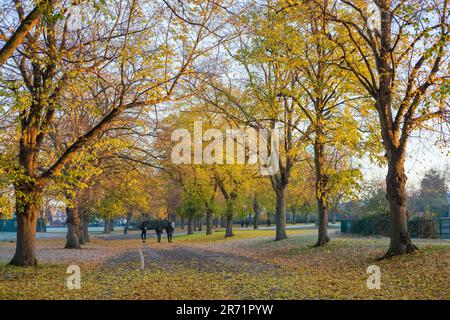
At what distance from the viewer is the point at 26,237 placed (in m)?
16.3

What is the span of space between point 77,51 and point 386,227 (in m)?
23.2

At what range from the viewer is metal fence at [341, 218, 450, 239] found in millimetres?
26000

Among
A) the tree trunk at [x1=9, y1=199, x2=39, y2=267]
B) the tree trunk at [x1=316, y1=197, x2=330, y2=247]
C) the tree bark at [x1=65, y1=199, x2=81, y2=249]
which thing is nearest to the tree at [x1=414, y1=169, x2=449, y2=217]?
the tree trunk at [x1=316, y1=197, x2=330, y2=247]

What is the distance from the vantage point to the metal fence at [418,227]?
85.3 feet

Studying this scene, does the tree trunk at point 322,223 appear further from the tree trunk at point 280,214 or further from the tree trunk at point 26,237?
the tree trunk at point 26,237

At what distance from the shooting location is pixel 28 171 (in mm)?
16125

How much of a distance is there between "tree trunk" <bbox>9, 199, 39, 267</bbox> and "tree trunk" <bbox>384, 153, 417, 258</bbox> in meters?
12.1

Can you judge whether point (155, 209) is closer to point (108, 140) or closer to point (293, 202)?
point (293, 202)

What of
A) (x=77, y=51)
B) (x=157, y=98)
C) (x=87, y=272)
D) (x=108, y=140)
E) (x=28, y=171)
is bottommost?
(x=87, y=272)

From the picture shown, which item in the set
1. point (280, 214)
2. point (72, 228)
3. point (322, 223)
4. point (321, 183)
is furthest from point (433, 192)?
point (72, 228)

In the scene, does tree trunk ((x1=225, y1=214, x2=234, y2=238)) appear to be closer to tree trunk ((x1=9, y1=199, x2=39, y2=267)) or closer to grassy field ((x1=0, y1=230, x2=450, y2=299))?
grassy field ((x1=0, y1=230, x2=450, y2=299))
